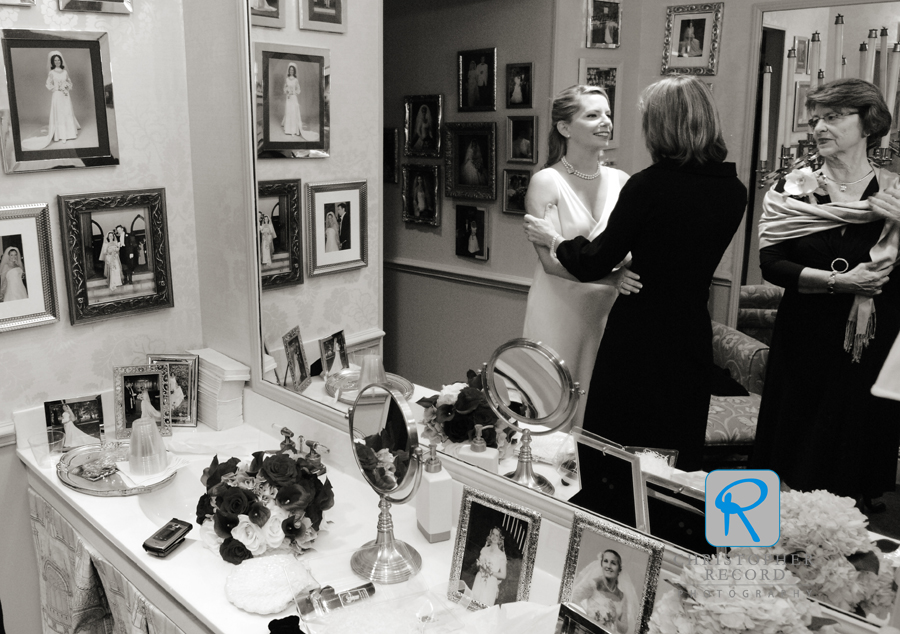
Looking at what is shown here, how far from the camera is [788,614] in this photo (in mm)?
979

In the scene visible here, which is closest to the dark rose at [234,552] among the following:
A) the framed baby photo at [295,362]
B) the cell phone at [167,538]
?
the cell phone at [167,538]

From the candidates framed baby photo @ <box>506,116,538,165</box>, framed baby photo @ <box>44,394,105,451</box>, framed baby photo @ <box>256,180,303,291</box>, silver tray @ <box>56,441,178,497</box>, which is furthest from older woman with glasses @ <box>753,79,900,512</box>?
framed baby photo @ <box>44,394,105,451</box>

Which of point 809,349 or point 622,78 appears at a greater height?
point 622,78

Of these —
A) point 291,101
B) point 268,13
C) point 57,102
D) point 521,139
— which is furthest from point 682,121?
point 57,102

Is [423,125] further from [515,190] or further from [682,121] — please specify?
[682,121]

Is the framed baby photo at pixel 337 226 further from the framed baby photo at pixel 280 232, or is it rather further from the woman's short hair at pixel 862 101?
the woman's short hair at pixel 862 101

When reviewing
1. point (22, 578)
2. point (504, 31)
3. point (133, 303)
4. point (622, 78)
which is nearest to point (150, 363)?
point (133, 303)

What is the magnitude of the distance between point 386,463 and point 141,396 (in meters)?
1.08

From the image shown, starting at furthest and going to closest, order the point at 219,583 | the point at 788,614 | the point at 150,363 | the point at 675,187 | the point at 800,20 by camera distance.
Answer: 1. the point at 150,363
2. the point at 219,583
3. the point at 675,187
4. the point at 800,20
5. the point at 788,614

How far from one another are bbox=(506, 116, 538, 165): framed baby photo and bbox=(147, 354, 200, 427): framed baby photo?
4.27 ft

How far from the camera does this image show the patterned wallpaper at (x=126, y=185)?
210 cm

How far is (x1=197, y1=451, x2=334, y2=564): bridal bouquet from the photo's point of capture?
5.32 ft

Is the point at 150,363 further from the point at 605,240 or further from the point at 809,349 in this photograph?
the point at 809,349

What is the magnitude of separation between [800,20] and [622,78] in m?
0.30
